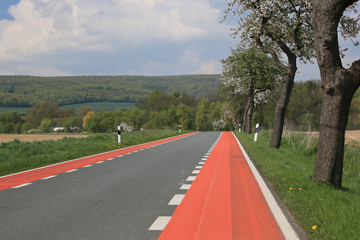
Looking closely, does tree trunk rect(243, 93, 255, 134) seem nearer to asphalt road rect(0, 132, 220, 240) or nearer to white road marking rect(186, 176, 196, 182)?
asphalt road rect(0, 132, 220, 240)

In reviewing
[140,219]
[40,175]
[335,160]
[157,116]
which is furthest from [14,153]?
[157,116]

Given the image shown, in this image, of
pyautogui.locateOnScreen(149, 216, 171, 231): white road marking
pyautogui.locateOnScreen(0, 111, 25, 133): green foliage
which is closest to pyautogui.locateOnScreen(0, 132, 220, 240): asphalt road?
pyautogui.locateOnScreen(149, 216, 171, 231): white road marking

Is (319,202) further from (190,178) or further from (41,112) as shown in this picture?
(41,112)

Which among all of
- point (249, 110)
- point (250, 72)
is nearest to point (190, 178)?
point (250, 72)

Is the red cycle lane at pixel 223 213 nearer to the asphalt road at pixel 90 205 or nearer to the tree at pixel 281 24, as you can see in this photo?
the asphalt road at pixel 90 205

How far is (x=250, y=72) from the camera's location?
1384 inches

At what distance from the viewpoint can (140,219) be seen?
5.19 metres

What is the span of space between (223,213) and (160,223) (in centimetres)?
109

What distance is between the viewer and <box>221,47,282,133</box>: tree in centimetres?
3400

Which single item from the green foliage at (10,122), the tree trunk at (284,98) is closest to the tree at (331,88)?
the tree trunk at (284,98)

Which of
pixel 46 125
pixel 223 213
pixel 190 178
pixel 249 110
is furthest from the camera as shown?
pixel 46 125

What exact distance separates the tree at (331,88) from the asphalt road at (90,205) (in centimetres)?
321

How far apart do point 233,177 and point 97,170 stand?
404 centimetres

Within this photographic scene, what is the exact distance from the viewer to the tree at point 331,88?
7496 millimetres
